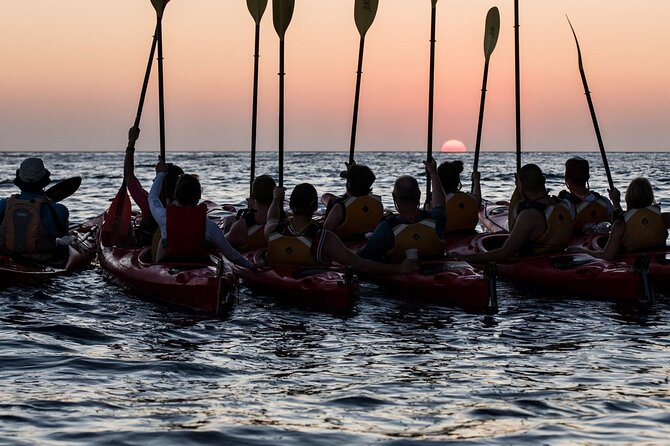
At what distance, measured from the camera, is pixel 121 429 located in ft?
20.8

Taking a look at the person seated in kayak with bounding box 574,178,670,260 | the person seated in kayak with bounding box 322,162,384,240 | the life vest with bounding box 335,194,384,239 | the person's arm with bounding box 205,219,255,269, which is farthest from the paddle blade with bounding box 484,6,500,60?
the person's arm with bounding box 205,219,255,269

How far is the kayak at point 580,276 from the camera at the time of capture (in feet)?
35.6

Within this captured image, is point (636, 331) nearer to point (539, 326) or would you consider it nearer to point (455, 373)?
point (539, 326)

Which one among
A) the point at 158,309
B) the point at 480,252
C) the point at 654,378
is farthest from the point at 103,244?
the point at 654,378

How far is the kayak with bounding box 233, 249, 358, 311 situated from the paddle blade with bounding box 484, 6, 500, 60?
30.2 ft

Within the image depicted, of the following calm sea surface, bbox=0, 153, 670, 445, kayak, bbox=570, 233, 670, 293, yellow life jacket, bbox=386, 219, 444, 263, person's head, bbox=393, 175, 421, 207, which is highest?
person's head, bbox=393, 175, 421, 207

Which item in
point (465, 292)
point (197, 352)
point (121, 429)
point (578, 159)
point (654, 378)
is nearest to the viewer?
point (121, 429)

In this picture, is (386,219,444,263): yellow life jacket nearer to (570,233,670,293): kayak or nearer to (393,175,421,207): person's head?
(393,175,421,207): person's head

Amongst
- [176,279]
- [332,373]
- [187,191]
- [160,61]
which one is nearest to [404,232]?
[187,191]

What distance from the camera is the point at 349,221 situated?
1259 centimetres

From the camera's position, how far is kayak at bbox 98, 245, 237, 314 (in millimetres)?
10406

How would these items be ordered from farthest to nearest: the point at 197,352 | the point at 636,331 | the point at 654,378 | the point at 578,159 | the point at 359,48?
the point at 359,48, the point at 578,159, the point at 636,331, the point at 197,352, the point at 654,378

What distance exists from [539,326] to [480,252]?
111 inches

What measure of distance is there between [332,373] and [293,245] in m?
3.04
